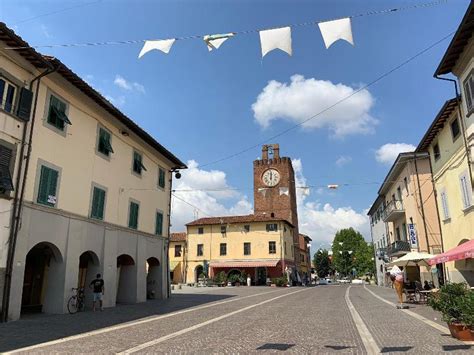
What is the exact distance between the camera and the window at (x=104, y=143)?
1795 cm

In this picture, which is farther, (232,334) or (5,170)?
(5,170)

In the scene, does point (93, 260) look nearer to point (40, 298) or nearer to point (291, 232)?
point (40, 298)

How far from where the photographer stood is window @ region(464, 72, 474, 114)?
44.3 feet

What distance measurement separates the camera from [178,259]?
53.8 meters

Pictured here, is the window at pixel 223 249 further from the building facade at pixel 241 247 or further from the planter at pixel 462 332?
the planter at pixel 462 332

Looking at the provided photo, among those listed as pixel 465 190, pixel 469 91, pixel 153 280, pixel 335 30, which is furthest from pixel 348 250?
pixel 335 30

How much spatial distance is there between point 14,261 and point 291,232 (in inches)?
1932

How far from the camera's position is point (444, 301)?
28.9 ft

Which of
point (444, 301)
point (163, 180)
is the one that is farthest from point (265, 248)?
point (444, 301)

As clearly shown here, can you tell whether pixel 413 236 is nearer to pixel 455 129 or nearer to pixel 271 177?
pixel 455 129

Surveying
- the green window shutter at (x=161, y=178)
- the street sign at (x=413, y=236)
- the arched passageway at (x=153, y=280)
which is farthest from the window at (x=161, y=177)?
the street sign at (x=413, y=236)

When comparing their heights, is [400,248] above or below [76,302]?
above

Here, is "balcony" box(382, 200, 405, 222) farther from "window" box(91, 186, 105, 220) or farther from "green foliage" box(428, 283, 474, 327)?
"window" box(91, 186, 105, 220)

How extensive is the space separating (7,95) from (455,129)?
17.3 metres
